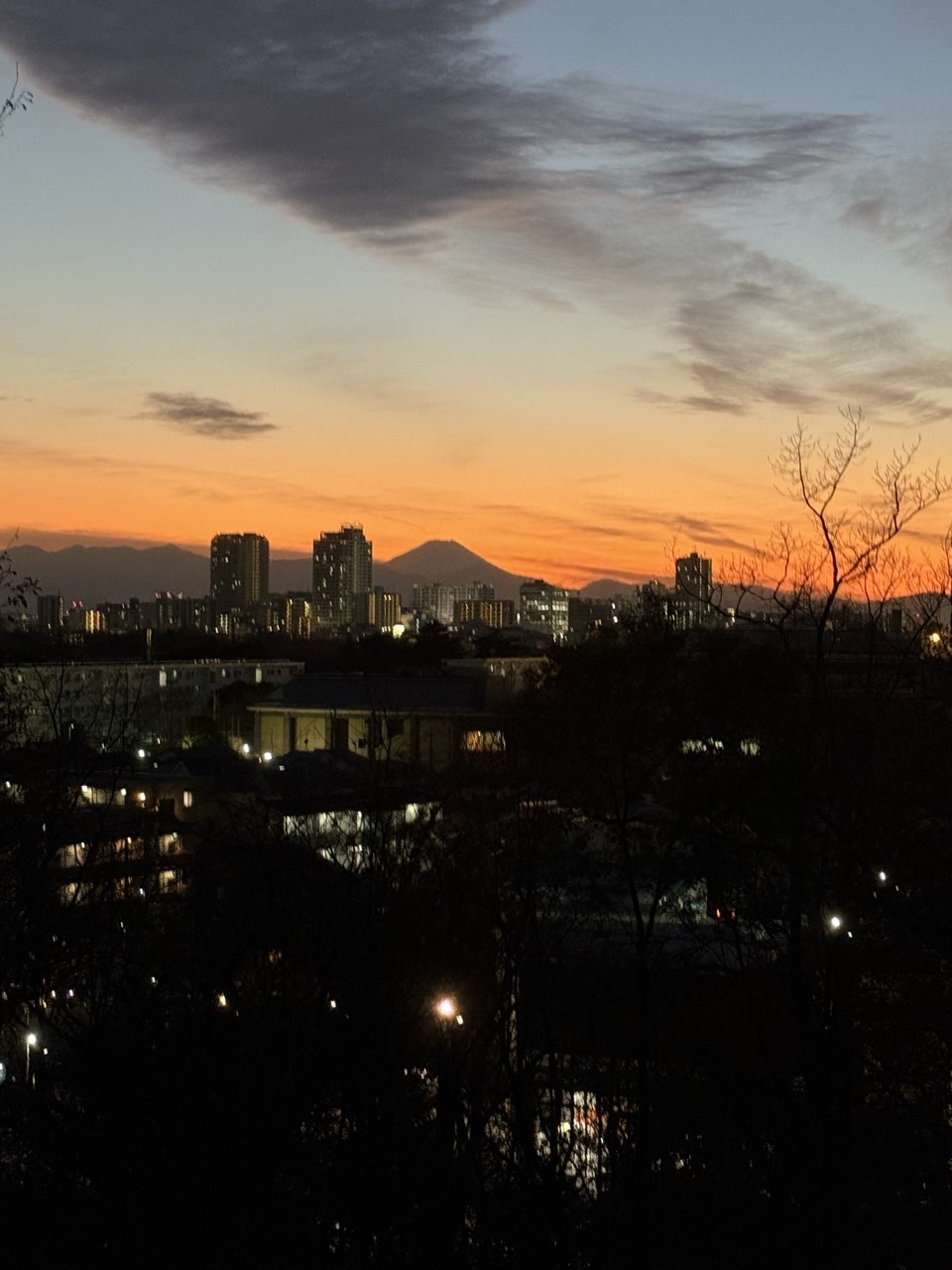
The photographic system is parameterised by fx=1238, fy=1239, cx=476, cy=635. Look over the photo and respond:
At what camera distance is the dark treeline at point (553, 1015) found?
4.79 metres

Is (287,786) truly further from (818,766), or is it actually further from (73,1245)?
(73,1245)

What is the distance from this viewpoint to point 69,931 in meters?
6.07

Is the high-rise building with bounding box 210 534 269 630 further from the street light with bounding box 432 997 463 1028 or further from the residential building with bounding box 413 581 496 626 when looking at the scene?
the street light with bounding box 432 997 463 1028

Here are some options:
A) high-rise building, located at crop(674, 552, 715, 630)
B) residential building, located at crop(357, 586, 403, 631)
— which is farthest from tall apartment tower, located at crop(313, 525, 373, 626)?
high-rise building, located at crop(674, 552, 715, 630)

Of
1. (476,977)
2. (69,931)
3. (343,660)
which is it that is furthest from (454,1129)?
(343,660)

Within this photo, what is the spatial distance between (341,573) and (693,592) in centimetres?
10476

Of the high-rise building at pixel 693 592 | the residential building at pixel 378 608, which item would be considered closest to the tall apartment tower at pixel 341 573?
the residential building at pixel 378 608

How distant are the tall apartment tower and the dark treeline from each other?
96.7m

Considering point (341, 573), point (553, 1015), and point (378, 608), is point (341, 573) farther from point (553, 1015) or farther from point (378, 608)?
point (553, 1015)

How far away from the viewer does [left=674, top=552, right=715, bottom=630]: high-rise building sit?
8637 millimetres

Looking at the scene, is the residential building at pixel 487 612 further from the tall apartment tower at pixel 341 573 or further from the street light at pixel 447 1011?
the street light at pixel 447 1011

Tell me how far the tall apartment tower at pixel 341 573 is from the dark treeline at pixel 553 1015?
96.7 meters

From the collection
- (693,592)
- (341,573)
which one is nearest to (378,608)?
(341,573)

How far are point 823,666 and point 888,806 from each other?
976mm
